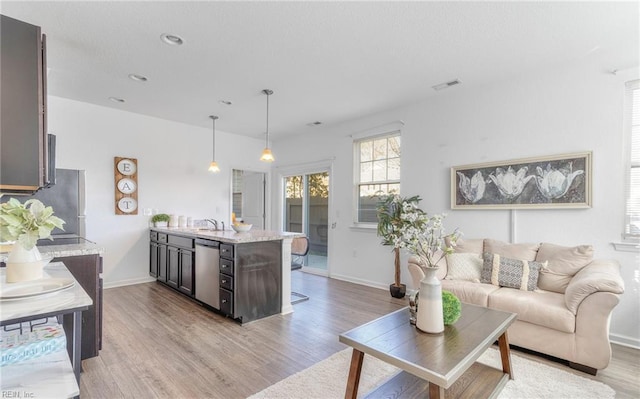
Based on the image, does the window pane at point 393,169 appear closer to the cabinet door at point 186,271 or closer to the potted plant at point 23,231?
the cabinet door at point 186,271

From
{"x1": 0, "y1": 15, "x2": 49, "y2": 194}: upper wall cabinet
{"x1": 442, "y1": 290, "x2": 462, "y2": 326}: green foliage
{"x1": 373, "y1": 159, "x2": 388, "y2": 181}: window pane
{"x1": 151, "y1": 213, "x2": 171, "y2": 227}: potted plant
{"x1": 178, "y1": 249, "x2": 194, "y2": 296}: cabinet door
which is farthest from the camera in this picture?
{"x1": 151, "y1": 213, "x2": 171, "y2": 227}: potted plant

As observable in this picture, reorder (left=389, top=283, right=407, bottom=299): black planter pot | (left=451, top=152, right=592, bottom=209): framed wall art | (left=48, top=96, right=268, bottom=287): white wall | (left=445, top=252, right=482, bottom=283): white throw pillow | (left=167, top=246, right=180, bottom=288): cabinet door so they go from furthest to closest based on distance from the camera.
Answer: (left=48, top=96, right=268, bottom=287): white wall, (left=167, top=246, right=180, bottom=288): cabinet door, (left=389, top=283, right=407, bottom=299): black planter pot, (left=445, top=252, right=482, bottom=283): white throw pillow, (left=451, top=152, right=592, bottom=209): framed wall art

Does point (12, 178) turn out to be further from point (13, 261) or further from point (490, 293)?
point (490, 293)

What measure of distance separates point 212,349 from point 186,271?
165 cm

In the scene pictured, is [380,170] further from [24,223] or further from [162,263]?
[24,223]

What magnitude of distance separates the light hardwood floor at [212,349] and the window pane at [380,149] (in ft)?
7.17

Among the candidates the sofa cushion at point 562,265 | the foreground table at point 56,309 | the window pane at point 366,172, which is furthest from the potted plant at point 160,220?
the sofa cushion at point 562,265

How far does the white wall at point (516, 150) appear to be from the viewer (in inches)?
113

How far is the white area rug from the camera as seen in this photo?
201 cm

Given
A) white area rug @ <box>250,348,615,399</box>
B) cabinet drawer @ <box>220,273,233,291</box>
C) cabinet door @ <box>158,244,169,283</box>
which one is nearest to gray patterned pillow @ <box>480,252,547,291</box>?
white area rug @ <box>250,348,615,399</box>

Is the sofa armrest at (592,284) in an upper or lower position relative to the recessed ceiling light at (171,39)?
lower

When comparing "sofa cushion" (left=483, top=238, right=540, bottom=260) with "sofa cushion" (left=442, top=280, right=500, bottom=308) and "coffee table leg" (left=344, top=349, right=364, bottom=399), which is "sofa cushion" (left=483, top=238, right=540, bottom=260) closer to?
"sofa cushion" (left=442, top=280, right=500, bottom=308)

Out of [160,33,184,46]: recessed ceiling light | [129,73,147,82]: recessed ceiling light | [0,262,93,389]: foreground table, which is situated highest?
[160,33,184,46]: recessed ceiling light

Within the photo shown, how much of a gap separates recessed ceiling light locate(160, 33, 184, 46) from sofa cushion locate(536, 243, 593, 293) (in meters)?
4.00
